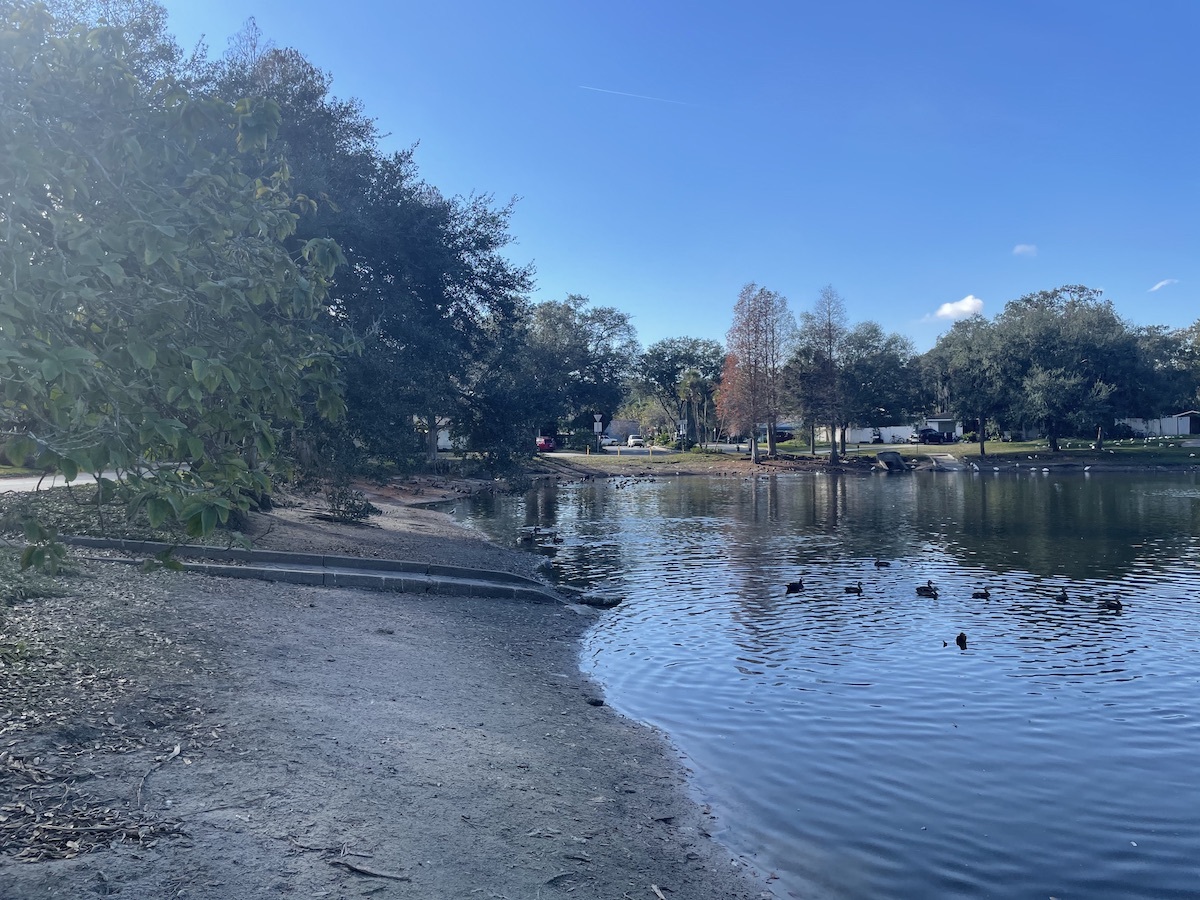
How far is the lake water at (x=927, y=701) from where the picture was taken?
22.9 feet

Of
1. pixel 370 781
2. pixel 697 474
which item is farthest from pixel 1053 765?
pixel 697 474

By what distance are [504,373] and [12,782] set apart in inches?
938

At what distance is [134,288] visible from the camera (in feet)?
17.8

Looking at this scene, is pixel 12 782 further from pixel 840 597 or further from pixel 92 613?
pixel 840 597

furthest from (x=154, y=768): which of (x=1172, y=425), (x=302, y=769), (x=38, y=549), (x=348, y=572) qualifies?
(x=1172, y=425)

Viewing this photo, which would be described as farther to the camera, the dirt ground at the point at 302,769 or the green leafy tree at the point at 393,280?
the green leafy tree at the point at 393,280

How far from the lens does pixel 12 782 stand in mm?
5391

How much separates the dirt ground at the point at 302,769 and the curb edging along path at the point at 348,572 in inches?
89.1

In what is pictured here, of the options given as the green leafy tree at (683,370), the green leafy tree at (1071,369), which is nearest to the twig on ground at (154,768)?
the green leafy tree at (1071,369)

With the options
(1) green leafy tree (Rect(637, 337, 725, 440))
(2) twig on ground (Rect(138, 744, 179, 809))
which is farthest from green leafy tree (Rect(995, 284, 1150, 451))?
(2) twig on ground (Rect(138, 744, 179, 809))

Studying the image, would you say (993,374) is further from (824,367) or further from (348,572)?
(348,572)

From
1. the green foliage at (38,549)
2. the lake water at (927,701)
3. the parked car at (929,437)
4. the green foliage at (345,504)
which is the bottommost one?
the lake water at (927,701)

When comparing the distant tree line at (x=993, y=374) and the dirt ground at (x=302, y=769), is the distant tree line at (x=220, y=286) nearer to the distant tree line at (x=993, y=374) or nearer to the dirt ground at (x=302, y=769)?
the dirt ground at (x=302, y=769)

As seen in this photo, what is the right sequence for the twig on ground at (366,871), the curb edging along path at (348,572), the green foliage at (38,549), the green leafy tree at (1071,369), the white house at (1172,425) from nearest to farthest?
the green foliage at (38,549) → the twig on ground at (366,871) → the curb edging along path at (348,572) → the green leafy tree at (1071,369) → the white house at (1172,425)
